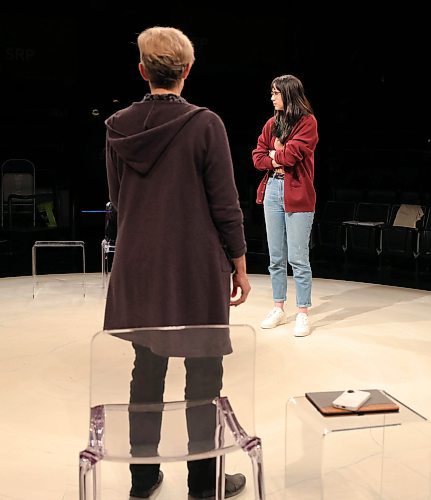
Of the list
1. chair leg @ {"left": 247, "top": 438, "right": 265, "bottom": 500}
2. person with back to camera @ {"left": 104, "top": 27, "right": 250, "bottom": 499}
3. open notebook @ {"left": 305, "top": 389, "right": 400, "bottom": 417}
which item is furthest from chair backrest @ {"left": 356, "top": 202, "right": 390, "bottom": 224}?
chair leg @ {"left": 247, "top": 438, "right": 265, "bottom": 500}

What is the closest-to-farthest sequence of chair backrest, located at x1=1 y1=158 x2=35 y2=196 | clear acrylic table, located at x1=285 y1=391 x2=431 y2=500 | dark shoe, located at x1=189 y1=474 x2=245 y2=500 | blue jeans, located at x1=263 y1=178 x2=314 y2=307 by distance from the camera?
clear acrylic table, located at x1=285 y1=391 x2=431 y2=500 < dark shoe, located at x1=189 y1=474 x2=245 y2=500 < blue jeans, located at x1=263 y1=178 x2=314 y2=307 < chair backrest, located at x1=1 y1=158 x2=35 y2=196

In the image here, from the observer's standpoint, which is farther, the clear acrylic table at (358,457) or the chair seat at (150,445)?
the clear acrylic table at (358,457)

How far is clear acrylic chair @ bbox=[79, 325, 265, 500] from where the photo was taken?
152 centimetres

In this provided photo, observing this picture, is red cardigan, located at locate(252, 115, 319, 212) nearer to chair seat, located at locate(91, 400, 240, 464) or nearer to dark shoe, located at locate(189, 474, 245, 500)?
dark shoe, located at locate(189, 474, 245, 500)

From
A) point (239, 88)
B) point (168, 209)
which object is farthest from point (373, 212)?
point (168, 209)

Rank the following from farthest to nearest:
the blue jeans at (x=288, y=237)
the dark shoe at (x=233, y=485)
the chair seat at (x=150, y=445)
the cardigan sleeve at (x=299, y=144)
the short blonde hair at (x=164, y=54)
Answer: the blue jeans at (x=288, y=237) → the cardigan sleeve at (x=299, y=144) → the dark shoe at (x=233, y=485) → the short blonde hair at (x=164, y=54) → the chair seat at (x=150, y=445)

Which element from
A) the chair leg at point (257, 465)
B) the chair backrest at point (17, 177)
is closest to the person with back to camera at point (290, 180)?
the chair leg at point (257, 465)

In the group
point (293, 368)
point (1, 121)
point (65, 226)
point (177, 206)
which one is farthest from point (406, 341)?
point (1, 121)

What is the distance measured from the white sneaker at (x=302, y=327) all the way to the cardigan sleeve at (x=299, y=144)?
34.6 inches

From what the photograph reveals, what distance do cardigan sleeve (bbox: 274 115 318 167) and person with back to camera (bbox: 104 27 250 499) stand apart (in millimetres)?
2009

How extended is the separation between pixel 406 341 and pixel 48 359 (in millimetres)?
1957

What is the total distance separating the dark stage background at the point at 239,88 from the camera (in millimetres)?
7051

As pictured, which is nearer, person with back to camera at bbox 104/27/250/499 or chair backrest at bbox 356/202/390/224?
person with back to camera at bbox 104/27/250/499

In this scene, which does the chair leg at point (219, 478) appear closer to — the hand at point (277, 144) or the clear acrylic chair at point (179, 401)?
the clear acrylic chair at point (179, 401)
